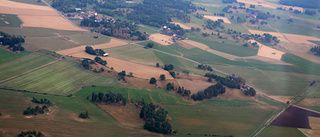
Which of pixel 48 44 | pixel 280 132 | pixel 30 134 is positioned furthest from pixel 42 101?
pixel 280 132

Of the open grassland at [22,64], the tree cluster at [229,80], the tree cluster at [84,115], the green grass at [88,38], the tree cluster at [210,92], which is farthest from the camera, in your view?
the green grass at [88,38]

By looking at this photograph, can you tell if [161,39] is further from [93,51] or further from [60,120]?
[60,120]

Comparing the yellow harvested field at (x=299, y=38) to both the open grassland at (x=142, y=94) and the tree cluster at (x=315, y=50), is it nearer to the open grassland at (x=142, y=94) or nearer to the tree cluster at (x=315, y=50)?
the tree cluster at (x=315, y=50)

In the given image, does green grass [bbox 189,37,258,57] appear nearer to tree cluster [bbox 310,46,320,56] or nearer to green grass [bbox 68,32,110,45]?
tree cluster [bbox 310,46,320,56]

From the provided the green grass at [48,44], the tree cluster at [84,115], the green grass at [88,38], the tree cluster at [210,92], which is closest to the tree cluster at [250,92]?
the tree cluster at [210,92]

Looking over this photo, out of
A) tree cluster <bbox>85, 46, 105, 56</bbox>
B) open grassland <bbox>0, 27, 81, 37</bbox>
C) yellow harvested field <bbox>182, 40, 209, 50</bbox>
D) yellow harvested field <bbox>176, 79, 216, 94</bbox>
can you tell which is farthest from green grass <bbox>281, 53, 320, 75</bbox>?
open grassland <bbox>0, 27, 81, 37</bbox>
